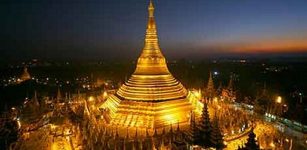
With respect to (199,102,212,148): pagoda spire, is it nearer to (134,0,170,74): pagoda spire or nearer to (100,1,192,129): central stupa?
(100,1,192,129): central stupa

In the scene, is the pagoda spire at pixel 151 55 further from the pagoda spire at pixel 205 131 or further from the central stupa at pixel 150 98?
the pagoda spire at pixel 205 131

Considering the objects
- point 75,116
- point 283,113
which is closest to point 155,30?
point 75,116

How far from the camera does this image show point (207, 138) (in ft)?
54.5

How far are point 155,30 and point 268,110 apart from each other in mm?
15805

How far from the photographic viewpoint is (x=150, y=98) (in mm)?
25266

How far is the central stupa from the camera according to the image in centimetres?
2412

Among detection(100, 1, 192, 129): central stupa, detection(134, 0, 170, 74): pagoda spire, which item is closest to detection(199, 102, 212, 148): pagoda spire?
detection(100, 1, 192, 129): central stupa

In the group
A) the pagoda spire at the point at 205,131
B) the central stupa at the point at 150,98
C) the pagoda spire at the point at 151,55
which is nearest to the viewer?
the pagoda spire at the point at 205,131

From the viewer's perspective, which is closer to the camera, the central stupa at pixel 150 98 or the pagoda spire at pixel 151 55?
the central stupa at pixel 150 98

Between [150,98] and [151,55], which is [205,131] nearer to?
[150,98]

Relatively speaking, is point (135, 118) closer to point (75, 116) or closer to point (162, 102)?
point (162, 102)

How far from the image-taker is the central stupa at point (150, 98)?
2412 centimetres

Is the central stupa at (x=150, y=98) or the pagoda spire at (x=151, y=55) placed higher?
the pagoda spire at (x=151, y=55)

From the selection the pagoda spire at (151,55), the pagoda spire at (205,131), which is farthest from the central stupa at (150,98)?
the pagoda spire at (205,131)
